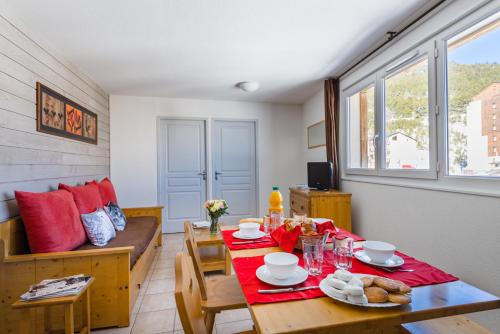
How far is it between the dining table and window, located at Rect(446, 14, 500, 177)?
1.13m

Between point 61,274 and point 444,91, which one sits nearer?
point 61,274

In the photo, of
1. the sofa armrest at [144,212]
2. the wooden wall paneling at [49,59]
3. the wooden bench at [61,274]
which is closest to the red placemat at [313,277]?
the wooden bench at [61,274]

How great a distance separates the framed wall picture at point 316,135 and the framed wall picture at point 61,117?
10.6 feet

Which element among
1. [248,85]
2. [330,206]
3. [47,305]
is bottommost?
[47,305]

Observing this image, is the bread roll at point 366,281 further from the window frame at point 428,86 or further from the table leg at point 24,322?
the table leg at point 24,322

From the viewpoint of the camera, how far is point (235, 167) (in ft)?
14.7

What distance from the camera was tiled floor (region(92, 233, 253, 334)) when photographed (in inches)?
67.7

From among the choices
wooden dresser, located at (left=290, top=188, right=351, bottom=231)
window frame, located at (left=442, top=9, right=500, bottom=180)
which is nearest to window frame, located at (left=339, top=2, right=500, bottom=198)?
window frame, located at (left=442, top=9, right=500, bottom=180)

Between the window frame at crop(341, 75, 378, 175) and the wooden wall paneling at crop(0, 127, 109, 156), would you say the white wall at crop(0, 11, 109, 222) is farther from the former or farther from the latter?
the window frame at crop(341, 75, 378, 175)

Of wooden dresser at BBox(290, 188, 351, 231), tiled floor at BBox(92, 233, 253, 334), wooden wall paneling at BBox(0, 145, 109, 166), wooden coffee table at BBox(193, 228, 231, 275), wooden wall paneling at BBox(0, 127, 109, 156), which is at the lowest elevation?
tiled floor at BBox(92, 233, 253, 334)

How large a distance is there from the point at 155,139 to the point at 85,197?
1.91 metres

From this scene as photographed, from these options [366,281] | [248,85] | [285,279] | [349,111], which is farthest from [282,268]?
[248,85]

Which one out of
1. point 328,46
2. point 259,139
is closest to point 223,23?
point 328,46

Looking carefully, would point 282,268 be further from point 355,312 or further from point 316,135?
point 316,135
